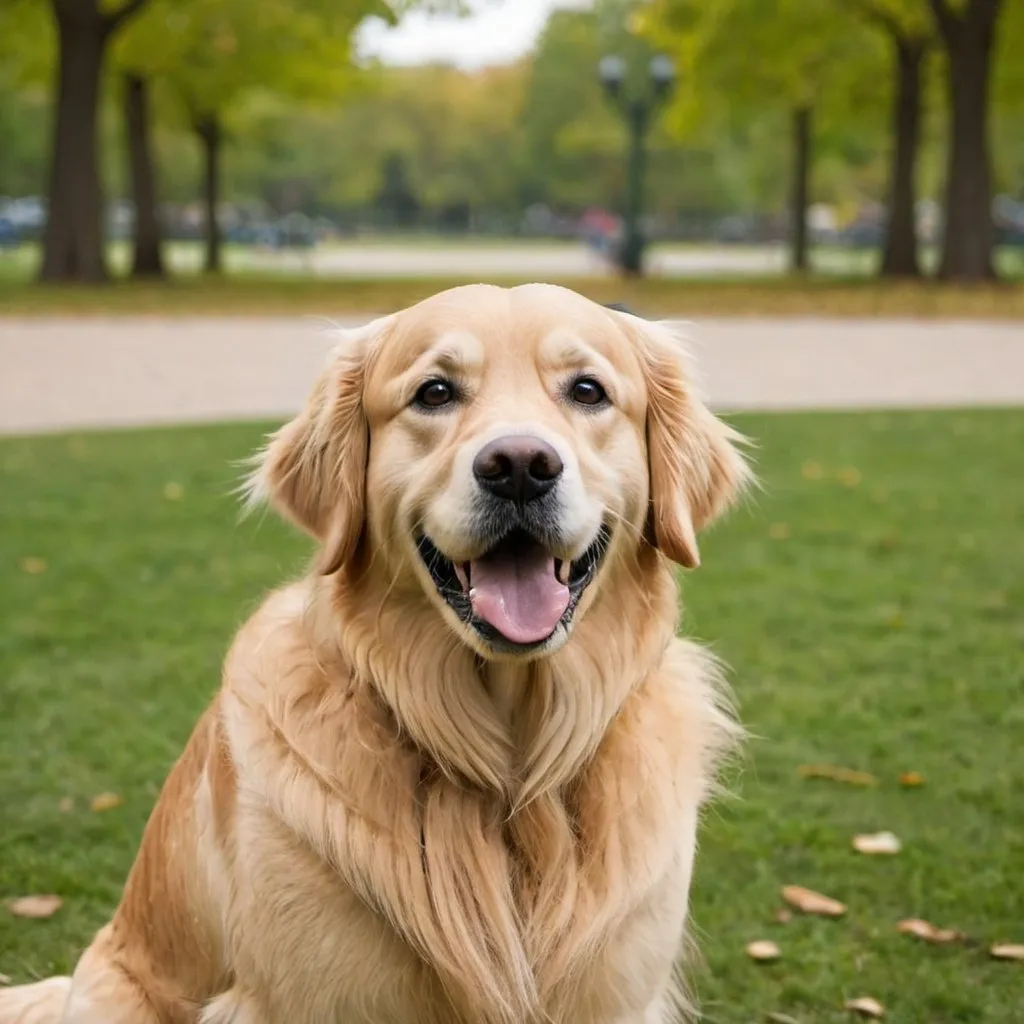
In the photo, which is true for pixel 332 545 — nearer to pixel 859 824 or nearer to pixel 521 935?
pixel 521 935

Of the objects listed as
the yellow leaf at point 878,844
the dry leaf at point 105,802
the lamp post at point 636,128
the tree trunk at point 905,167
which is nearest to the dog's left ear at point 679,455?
the yellow leaf at point 878,844

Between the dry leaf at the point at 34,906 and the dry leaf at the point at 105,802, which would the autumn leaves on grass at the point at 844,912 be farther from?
the dry leaf at the point at 105,802

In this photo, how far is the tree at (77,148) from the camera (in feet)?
81.8

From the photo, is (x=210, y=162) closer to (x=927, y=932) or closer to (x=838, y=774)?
(x=838, y=774)

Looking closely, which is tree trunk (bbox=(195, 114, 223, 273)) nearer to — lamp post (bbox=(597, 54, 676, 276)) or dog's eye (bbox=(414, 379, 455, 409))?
lamp post (bbox=(597, 54, 676, 276))

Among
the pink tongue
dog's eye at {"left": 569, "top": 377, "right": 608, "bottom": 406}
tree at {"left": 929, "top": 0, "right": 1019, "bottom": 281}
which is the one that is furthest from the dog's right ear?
tree at {"left": 929, "top": 0, "right": 1019, "bottom": 281}

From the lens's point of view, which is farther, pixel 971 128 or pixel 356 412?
pixel 971 128

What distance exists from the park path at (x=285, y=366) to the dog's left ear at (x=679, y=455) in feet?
27.3

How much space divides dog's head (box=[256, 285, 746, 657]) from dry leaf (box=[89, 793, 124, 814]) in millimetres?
2061

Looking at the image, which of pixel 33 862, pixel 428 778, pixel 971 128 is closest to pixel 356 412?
pixel 428 778

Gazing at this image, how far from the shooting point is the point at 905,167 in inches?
1220

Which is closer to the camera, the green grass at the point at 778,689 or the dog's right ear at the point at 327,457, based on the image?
the dog's right ear at the point at 327,457

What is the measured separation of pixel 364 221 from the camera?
285 ft

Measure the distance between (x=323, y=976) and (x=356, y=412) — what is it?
1.21m
